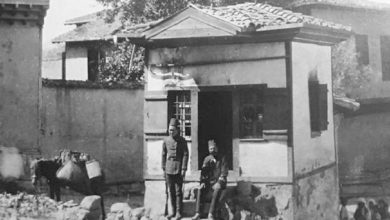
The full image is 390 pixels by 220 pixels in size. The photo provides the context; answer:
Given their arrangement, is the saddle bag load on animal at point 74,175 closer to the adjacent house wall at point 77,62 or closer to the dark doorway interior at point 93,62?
the dark doorway interior at point 93,62

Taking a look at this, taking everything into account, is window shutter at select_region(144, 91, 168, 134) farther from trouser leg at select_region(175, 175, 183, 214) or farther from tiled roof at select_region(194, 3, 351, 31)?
tiled roof at select_region(194, 3, 351, 31)

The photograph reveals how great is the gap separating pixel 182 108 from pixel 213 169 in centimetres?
218

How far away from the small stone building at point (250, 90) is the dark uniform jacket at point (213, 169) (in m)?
1.09

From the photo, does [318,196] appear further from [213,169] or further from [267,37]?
[267,37]

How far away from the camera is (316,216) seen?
13.4m

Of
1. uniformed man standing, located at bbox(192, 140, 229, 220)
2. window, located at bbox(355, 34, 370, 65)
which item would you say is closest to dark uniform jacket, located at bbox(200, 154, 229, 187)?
uniformed man standing, located at bbox(192, 140, 229, 220)

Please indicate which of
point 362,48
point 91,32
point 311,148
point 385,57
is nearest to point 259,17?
point 311,148

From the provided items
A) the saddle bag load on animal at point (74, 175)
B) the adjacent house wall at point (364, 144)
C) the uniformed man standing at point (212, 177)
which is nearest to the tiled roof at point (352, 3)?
the adjacent house wall at point (364, 144)

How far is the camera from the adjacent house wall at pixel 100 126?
1853 centimetres

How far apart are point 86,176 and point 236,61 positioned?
4.66 m

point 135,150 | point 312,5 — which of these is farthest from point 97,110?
point 312,5

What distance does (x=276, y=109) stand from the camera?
482 inches

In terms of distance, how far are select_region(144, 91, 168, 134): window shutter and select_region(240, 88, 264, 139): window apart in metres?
1.90

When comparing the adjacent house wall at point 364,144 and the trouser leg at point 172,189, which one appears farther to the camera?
the adjacent house wall at point 364,144
